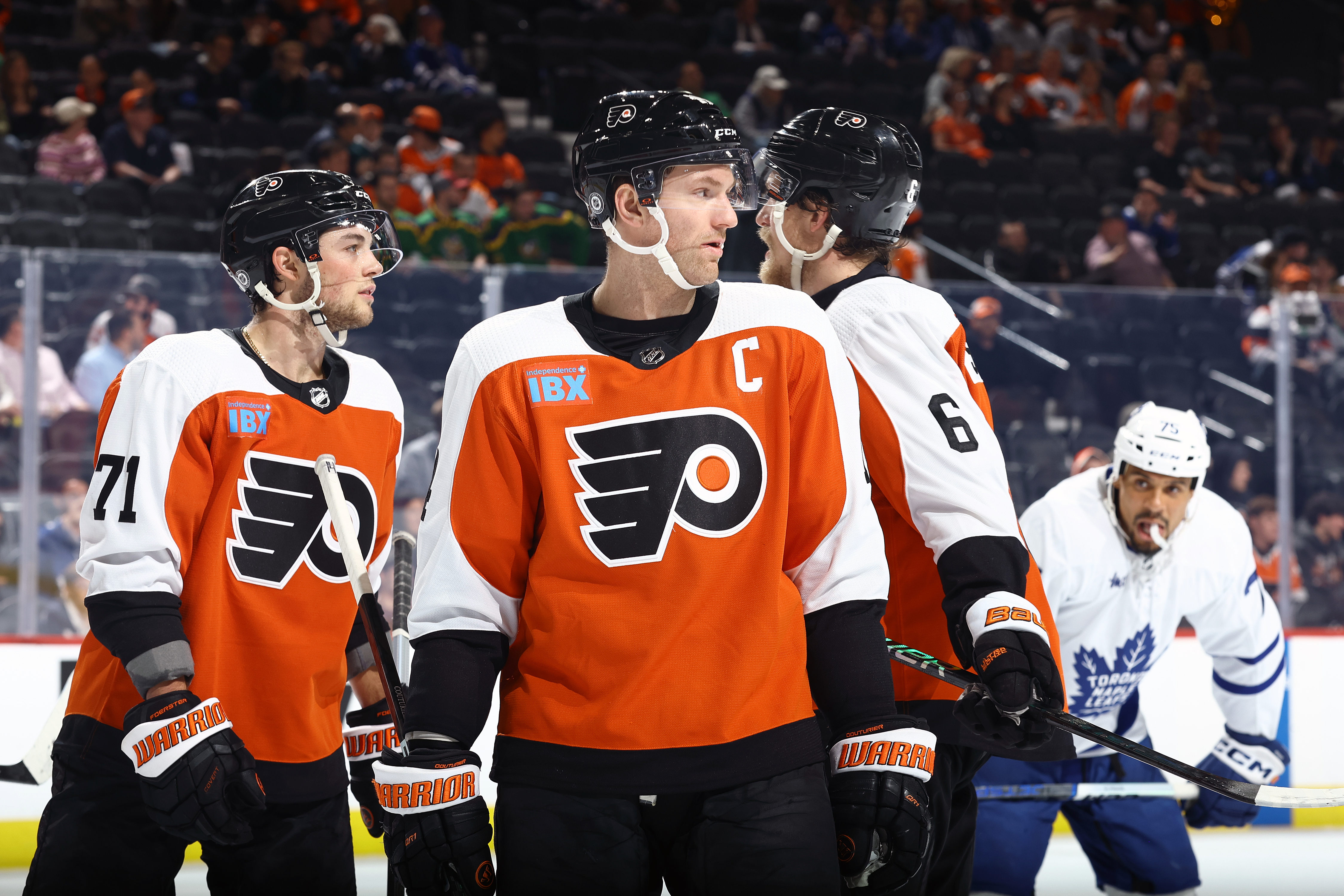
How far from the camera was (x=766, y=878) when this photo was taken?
5.31 ft

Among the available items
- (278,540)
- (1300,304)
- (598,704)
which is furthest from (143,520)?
(1300,304)

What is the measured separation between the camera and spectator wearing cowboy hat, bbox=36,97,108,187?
24.3ft

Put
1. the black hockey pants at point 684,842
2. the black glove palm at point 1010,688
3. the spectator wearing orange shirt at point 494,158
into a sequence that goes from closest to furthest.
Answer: the black hockey pants at point 684,842, the black glove palm at point 1010,688, the spectator wearing orange shirt at point 494,158

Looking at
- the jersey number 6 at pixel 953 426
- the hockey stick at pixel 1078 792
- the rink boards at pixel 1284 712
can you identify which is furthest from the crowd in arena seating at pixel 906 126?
the jersey number 6 at pixel 953 426

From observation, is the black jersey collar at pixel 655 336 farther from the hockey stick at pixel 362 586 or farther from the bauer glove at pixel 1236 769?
the bauer glove at pixel 1236 769

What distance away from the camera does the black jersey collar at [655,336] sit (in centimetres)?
174

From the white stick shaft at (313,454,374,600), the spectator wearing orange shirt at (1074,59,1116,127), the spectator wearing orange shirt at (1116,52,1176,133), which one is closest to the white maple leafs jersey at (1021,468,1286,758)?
the white stick shaft at (313,454,374,600)

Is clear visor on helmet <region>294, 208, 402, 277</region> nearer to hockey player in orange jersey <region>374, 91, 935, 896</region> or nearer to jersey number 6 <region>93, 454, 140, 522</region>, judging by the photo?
jersey number 6 <region>93, 454, 140, 522</region>

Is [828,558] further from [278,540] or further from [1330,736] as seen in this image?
[1330,736]

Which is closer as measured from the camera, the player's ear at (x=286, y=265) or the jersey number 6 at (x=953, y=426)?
the jersey number 6 at (x=953, y=426)

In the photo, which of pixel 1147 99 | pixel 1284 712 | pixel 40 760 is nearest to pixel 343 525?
pixel 40 760

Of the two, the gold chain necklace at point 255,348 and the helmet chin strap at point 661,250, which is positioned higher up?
the helmet chin strap at point 661,250

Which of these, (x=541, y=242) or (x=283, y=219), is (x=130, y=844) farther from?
(x=541, y=242)

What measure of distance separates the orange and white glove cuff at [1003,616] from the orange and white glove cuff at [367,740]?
1.06 m
